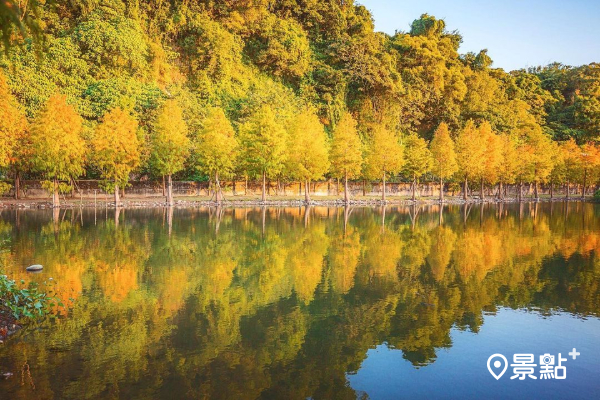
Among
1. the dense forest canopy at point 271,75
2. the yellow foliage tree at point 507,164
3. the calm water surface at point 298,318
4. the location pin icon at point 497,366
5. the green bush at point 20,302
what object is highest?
the dense forest canopy at point 271,75

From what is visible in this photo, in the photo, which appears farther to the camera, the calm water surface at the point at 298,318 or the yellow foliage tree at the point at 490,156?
the yellow foliage tree at the point at 490,156

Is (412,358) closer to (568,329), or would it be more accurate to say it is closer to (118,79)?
(568,329)

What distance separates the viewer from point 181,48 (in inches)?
3019

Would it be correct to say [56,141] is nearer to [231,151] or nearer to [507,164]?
[231,151]

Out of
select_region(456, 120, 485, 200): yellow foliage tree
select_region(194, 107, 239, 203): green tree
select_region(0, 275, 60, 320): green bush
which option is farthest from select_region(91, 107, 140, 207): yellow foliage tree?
select_region(456, 120, 485, 200): yellow foliage tree

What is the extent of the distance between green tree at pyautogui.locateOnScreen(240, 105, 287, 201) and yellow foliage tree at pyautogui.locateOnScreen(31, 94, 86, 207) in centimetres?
1864

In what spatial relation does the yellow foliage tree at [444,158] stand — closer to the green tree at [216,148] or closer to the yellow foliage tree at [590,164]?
the yellow foliage tree at [590,164]

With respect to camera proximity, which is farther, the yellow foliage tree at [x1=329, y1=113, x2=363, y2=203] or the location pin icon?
the yellow foliage tree at [x1=329, y1=113, x2=363, y2=203]

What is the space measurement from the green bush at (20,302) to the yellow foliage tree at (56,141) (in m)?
38.2

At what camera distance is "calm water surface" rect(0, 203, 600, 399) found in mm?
9906

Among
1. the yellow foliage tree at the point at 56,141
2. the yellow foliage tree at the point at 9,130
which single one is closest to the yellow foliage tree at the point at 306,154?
the yellow foliage tree at the point at 56,141

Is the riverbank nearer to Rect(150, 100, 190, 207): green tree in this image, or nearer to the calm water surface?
Rect(150, 100, 190, 207): green tree

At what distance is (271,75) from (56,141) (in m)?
43.3

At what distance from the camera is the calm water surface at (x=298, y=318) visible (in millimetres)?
9906
